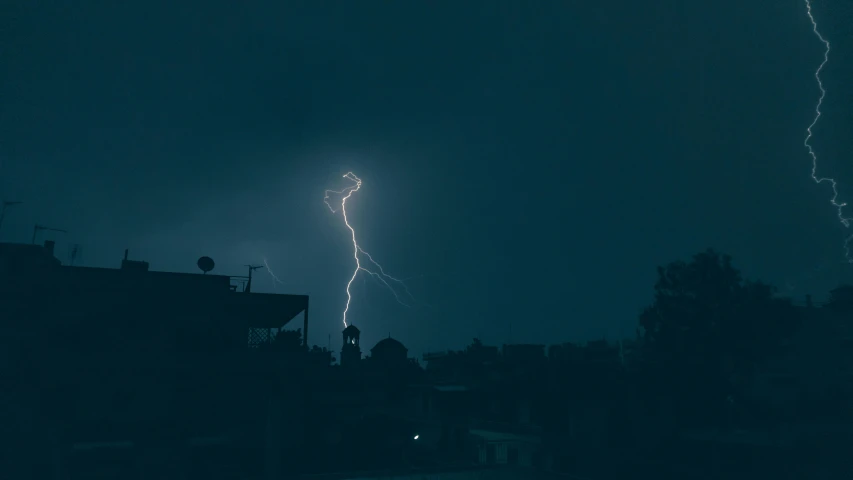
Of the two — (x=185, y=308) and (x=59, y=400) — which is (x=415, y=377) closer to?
(x=185, y=308)

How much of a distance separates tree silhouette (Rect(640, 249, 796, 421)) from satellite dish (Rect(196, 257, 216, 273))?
18.3 m

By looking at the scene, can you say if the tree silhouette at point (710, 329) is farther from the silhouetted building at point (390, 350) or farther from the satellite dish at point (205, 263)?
the satellite dish at point (205, 263)

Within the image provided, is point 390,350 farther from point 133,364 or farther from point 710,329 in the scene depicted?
point 133,364

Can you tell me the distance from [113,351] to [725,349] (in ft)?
76.3

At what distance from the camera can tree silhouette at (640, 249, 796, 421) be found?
835 inches

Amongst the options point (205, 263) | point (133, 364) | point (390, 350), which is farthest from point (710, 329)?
point (133, 364)

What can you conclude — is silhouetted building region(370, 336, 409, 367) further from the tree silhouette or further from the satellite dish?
the satellite dish

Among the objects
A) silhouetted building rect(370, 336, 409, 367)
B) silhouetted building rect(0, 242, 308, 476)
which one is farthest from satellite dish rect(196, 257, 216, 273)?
silhouetted building rect(370, 336, 409, 367)

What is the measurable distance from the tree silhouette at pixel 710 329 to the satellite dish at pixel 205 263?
18.3m

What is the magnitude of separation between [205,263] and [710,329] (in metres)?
22.3

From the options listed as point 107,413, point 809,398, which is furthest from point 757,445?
point 107,413

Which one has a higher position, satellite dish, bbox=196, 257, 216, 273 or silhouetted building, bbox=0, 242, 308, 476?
satellite dish, bbox=196, 257, 216, 273

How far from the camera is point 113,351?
11.3 meters

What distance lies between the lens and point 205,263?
1426 cm
